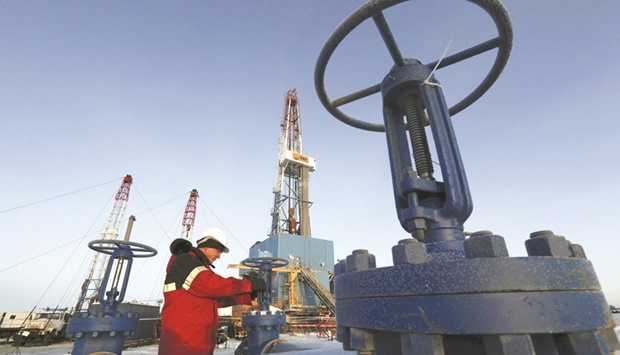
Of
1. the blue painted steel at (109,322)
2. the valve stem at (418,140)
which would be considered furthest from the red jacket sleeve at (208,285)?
the blue painted steel at (109,322)

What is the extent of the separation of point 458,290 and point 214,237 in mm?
2263

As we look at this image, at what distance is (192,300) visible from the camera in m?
2.36

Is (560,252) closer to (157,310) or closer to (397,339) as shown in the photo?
(397,339)

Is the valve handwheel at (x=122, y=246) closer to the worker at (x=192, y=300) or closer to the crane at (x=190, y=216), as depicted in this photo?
the worker at (x=192, y=300)

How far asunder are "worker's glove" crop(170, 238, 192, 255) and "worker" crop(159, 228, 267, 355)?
0.08m

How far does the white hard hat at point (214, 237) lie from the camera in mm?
2771

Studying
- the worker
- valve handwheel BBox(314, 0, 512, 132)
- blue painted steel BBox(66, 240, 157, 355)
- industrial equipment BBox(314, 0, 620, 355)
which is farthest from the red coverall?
blue painted steel BBox(66, 240, 157, 355)

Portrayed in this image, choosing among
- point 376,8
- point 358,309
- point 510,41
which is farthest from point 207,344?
point 510,41

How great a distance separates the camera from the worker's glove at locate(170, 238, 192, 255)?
101 inches

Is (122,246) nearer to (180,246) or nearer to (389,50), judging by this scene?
(180,246)

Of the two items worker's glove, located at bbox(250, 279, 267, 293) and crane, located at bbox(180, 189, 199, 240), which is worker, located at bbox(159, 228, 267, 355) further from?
crane, located at bbox(180, 189, 199, 240)

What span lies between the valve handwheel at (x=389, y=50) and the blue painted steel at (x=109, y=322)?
3941mm

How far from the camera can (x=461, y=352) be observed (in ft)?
4.13

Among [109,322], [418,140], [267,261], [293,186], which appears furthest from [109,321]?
[293,186]
